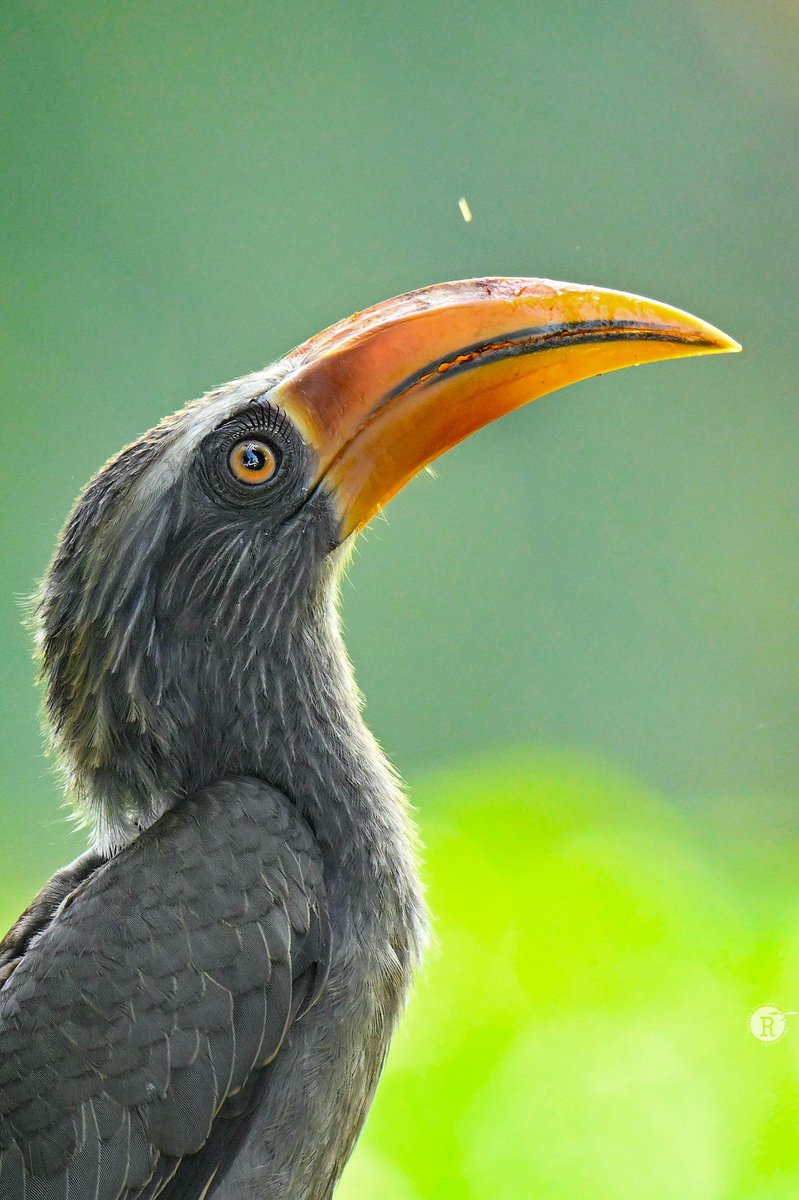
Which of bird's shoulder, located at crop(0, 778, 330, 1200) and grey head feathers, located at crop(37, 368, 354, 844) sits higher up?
grey head feathers, located at crop(37, 368, 354, 844)

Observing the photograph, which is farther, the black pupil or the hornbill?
the black pupil

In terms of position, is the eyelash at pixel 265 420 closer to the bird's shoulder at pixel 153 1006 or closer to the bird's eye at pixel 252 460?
the bird's eye at pixel 252 460

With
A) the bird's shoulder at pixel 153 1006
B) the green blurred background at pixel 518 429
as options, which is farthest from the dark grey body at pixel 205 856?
the green blurred background at pixel 518 429

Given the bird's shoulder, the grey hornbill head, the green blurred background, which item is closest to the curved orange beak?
the grey hornbill head

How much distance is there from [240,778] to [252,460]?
38 cm

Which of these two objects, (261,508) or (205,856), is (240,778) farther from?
(261,508)

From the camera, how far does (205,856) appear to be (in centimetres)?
121

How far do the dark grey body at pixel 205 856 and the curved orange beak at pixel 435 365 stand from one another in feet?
0.18

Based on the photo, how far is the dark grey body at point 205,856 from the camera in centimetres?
115

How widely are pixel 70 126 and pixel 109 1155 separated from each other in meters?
2.32

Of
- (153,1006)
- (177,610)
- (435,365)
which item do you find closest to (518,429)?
(435,365)

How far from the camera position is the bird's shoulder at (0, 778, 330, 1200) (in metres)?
1.14

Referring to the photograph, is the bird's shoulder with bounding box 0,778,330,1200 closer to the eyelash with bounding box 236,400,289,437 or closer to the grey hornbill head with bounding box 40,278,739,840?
the grey hornbill head with bounding box 40,278,739,840

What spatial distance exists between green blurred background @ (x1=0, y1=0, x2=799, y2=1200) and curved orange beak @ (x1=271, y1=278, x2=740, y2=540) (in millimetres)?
1180
